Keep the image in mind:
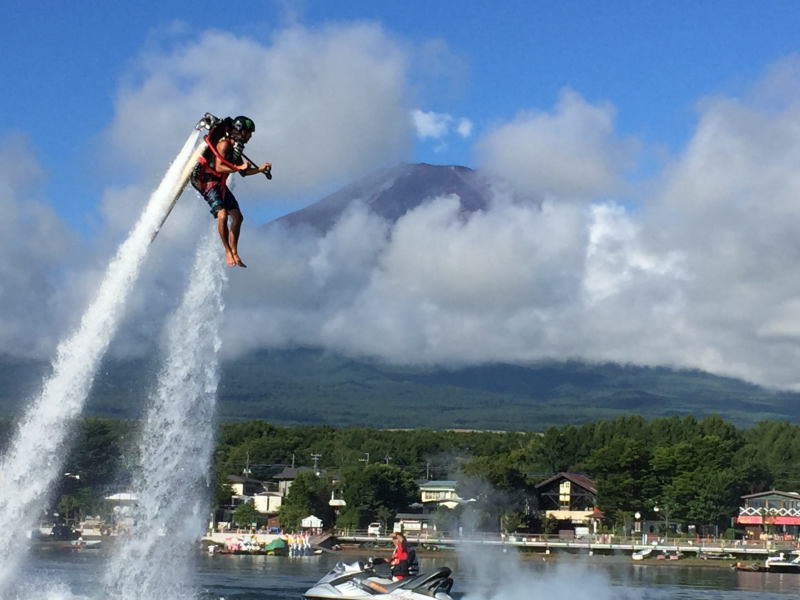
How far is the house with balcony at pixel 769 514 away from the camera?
13338cm

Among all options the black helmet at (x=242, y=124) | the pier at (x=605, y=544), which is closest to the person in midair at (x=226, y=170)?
the black helmet at (x=242, y=124)

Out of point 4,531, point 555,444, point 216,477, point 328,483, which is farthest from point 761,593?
point 555,444

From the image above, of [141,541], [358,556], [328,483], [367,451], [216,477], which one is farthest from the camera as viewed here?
[367,451]

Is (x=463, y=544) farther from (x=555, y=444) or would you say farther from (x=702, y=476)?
(x=555, y=444)

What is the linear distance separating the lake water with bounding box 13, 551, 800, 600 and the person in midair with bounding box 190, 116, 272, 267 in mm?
22497

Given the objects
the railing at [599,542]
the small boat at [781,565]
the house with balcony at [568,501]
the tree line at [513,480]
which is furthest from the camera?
the house with balcony at [568,501]

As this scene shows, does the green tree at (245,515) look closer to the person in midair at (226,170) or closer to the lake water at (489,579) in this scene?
the lake water at (489,579)

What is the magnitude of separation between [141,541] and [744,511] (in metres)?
107

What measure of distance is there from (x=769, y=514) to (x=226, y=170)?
12040cm

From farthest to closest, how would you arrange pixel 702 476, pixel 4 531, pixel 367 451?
1. pixel 367 451
2. pixel 702 476
3. pixel 4 531

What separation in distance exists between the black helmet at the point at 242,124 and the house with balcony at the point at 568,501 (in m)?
119

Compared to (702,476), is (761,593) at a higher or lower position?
lower

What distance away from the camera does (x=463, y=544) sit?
116 m

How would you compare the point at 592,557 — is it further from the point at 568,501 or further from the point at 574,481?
the point at 574,481
